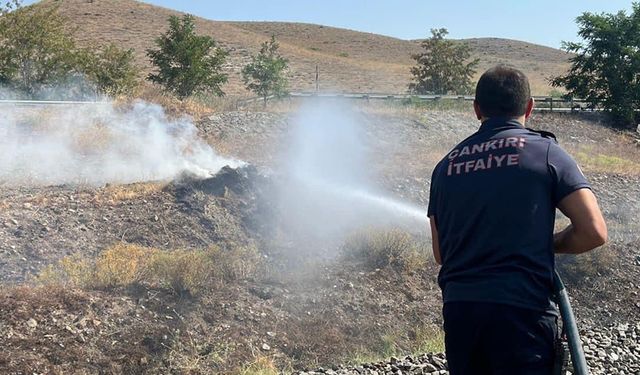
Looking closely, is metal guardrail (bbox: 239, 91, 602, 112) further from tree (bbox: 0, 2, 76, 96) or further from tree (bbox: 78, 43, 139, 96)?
tree (bbox: 0, 2, 76, 96)

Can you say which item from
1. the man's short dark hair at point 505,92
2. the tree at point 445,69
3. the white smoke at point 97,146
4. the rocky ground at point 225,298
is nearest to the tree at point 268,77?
the white smoke at point 97,146

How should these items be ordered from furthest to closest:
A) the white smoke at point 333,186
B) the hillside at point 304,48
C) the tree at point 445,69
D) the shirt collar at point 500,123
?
the hillside at point 304,48, the tree at point 445,69, the white smoke at point 333,186, the shirt collar at point 500,123

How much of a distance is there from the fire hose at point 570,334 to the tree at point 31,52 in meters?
23.2

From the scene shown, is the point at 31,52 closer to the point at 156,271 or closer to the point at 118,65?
the point at 118,65

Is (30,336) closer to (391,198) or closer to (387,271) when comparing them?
(387,271)

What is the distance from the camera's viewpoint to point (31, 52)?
2327 centimetres

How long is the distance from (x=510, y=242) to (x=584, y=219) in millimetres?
321

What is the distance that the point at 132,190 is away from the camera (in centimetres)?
1208

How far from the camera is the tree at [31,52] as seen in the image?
75.1 feet

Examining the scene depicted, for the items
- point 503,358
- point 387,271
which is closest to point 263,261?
point 387,271

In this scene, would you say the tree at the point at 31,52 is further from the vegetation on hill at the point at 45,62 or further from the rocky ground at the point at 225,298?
the rocky ground at the point at 225,298

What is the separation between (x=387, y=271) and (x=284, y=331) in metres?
2.49

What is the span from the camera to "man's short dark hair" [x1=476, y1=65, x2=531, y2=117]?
110 inches

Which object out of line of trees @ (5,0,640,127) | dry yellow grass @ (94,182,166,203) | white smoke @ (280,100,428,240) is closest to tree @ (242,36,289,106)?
line of trees @ (5,0,640,127)
